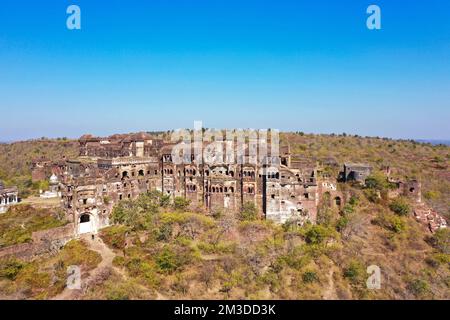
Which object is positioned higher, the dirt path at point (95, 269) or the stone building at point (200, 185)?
the stone building at point (200, 185)

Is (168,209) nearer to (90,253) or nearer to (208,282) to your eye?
(90,253)

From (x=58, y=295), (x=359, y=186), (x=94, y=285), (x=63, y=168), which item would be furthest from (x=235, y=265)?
(x=63, y=168)

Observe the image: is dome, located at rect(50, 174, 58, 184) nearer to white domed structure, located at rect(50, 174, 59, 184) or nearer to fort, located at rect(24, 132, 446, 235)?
white domed structure, located at rect(50, 174, 59, 184)

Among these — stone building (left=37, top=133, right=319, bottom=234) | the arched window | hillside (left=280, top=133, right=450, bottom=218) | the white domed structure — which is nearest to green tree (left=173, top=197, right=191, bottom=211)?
stone building (left=37, top=133, right=319, bottom=234)

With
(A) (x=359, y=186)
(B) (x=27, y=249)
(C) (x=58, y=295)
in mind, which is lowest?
(C) (x=58, y=295)

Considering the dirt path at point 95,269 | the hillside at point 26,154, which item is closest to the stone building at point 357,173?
the dirt path at point 95,269

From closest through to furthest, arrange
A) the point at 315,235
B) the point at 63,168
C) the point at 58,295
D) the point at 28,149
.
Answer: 1. the point at 58,295
2. the point at 315,235
3. the point at 63,168
4. the point at 28,149

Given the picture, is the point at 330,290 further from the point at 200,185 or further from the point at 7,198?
the point at 7,198

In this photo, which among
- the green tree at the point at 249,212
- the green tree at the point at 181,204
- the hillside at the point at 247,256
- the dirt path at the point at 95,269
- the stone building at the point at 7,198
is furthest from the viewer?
the stone building at the point at 7,198

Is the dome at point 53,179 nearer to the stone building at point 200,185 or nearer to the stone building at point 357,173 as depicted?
the stone building at point 200,185
